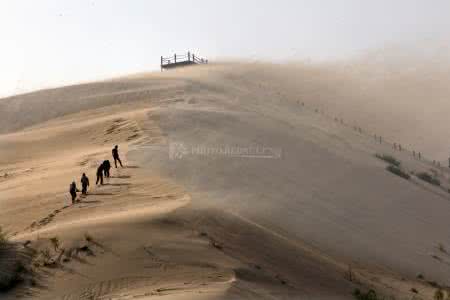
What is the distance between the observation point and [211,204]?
17.3 meters

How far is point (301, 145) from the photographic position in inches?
1043

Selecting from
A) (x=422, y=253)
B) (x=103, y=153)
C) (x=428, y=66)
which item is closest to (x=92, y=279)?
(x=422, y=253)

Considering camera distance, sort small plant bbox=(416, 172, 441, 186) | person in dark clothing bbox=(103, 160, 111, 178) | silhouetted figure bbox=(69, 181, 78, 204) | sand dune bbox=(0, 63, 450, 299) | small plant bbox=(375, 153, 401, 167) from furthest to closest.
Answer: small plant bbox=(375, 153, 401, 167) → small plant bbox=(416, 172, 441, 186) → person in dark clothing bbox=(103, 160, 111, 178) → silhouetted figure bbox=(69, 181, 78, 204) → sand dune bbox=(0, 63, 450, 299)

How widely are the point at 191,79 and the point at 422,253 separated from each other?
2580 cm

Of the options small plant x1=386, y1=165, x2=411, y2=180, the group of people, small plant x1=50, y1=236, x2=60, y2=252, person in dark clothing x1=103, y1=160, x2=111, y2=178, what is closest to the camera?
small plant x1=50, y1=236, x2=60, y2=252

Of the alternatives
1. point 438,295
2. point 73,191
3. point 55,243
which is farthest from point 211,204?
point 438,295

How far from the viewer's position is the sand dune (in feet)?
44.2

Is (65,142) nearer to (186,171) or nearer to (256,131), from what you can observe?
(256,131)

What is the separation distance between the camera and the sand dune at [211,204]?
531 inches

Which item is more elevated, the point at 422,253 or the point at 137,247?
the point at 137,247

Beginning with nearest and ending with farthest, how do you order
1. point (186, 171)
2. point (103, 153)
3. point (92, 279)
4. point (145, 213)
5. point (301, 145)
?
point (92, 279), point (145, 213), point (186, 171), point (103, 153), point (301, 145)

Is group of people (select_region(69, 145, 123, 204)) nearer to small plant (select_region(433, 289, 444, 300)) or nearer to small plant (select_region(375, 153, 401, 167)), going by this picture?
small plant (select_region(433, 289, 444, 300))

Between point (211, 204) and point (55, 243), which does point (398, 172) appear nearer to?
point (211, 204)

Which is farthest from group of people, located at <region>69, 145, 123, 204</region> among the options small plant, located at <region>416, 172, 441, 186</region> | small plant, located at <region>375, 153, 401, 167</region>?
small plant, located at <region>416, 172, 441, 186</region>
